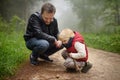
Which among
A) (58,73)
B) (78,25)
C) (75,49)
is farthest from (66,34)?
(78,25)

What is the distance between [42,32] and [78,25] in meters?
23.3

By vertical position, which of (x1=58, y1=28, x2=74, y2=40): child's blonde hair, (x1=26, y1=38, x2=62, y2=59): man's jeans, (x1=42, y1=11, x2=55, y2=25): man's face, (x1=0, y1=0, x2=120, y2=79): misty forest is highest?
(x1=42, y1=11, x2=55, y2=25): man's face

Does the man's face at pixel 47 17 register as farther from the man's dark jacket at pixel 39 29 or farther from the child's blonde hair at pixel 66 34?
the child's blonde hair at pixel 66 34

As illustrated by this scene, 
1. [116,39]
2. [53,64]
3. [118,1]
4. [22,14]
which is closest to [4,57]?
[53,64]

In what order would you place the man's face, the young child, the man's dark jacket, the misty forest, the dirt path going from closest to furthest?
the dirt path
the young child
the man's face
the man's dark jacket
the misty forest

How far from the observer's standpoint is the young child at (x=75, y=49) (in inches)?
197

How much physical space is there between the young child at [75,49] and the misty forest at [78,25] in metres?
1.33

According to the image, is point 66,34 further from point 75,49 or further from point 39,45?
point 39,45

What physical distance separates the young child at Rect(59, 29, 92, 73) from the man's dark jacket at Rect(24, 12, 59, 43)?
1.82 feet

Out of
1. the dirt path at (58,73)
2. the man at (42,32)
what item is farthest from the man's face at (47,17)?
the dirt path at (58,73)

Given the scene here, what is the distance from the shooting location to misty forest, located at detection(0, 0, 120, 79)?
20.2ft

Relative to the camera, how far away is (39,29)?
571cm

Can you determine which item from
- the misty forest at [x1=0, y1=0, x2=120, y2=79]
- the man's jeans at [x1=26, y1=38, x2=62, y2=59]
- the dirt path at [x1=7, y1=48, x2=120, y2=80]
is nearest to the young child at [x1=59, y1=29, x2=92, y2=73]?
the dirt path at [x1=7, y1=48, x2=120, y2=80]

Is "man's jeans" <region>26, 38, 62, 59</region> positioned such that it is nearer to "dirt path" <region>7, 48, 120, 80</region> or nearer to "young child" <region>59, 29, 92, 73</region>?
"dirt path" <region>7, 48, 120, 80</region>
